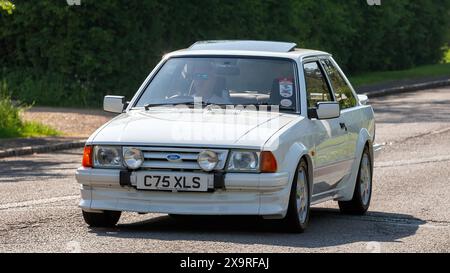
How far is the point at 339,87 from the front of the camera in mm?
13992

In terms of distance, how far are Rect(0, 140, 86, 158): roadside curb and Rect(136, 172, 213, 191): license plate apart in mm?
10865

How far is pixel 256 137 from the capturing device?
452 inches

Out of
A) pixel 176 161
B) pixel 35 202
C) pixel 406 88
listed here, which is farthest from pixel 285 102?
pixel 406 88

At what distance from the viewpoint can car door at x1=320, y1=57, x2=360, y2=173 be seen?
13.5 metres

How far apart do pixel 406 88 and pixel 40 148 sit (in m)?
19.9

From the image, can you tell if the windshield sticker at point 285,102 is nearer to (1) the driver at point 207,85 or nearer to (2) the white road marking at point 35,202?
(1) the driver at point 207,85

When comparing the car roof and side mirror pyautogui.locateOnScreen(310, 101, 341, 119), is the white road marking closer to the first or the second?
the car roof

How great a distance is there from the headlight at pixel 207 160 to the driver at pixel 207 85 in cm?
135

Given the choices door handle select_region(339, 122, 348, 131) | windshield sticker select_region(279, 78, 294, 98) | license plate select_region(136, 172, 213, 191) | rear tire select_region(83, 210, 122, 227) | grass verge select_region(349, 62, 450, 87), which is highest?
windshield sticker select_region(279, 78, 294, 98)

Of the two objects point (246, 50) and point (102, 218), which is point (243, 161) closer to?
point (102, 218)

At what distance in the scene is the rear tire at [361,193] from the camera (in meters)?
13.8

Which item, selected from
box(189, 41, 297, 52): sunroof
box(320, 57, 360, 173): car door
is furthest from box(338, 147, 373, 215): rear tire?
box(189, 41, 297, 52): sunroof

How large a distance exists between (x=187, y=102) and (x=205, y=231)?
4.58 ft

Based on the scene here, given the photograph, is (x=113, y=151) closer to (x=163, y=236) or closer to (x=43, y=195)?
(x=163, y=236)
